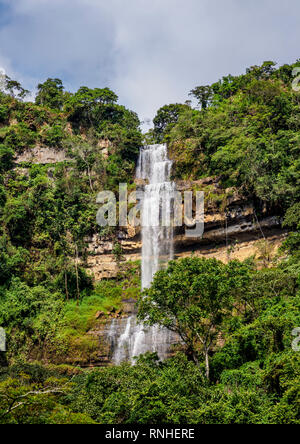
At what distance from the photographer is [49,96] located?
4603 centimetres

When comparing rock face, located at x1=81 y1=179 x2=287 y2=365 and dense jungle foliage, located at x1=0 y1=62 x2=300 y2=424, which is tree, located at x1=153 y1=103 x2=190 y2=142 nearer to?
dense jungle foliage, located at x1=0 y1=62 x2=300 y2=424

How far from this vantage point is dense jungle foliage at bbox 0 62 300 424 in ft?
40.1

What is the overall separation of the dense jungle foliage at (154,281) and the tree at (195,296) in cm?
7

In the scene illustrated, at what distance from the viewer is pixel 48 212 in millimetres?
A: 33250

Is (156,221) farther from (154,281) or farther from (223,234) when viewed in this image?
(154,281)

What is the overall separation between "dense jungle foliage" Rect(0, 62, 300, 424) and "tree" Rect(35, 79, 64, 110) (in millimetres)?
168

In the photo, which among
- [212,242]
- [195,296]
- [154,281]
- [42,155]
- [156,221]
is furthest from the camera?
[42,155]

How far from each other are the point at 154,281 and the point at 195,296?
206 centimetres

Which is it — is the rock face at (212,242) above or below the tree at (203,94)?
below

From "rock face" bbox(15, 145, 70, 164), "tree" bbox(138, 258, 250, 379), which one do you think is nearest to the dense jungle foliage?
"tree" bbox(138, 258, 250, 379)

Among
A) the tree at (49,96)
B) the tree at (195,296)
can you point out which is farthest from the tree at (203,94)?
the tree at (195,296)

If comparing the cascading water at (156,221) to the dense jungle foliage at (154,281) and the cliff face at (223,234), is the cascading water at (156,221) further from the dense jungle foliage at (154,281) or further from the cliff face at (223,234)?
the dense jungle foliage at (154,281)

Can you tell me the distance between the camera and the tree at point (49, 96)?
46.0 metres

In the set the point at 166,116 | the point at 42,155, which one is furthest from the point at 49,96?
the point at 166,116
